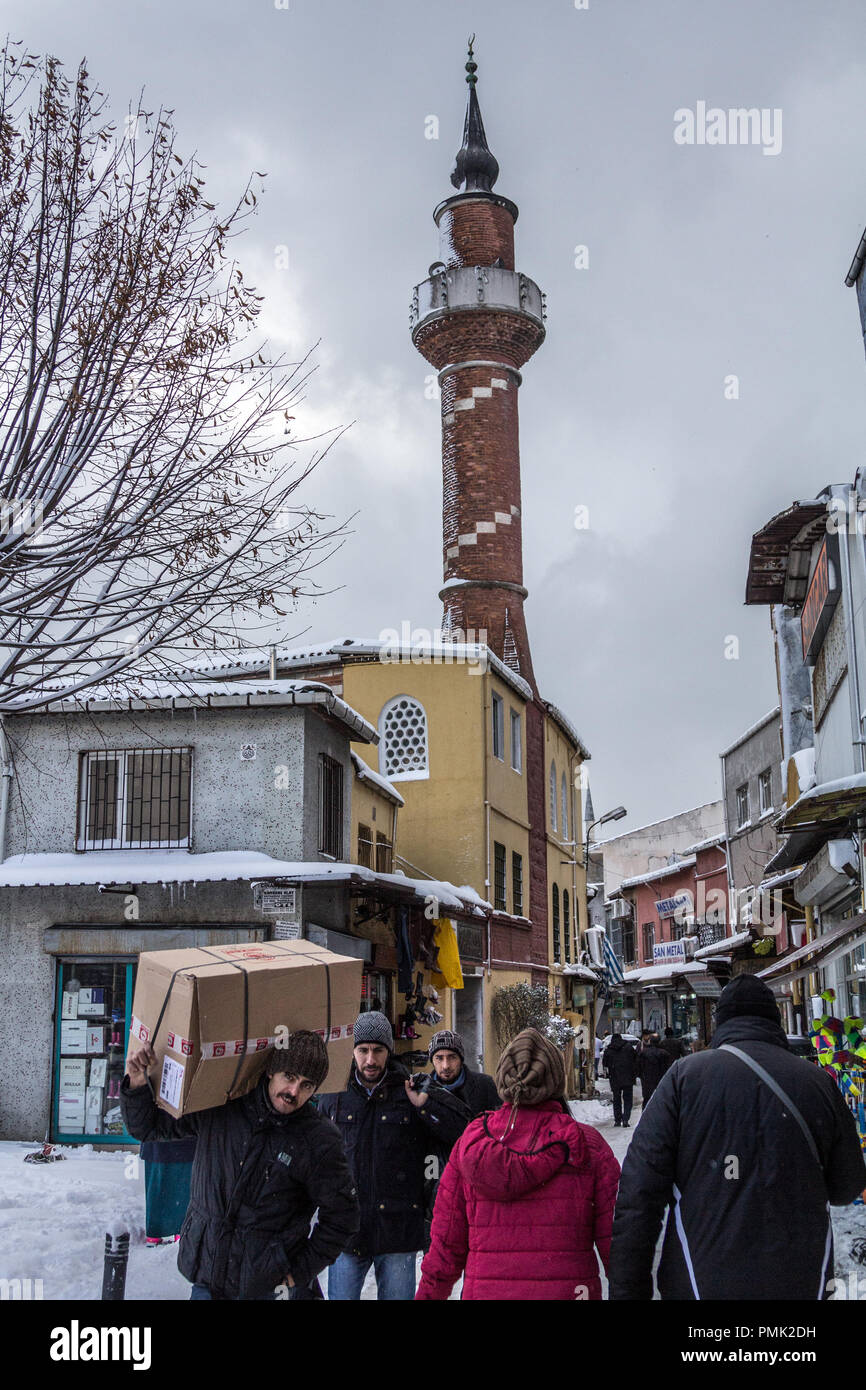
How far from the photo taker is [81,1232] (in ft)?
27.4

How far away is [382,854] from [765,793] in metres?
12.6

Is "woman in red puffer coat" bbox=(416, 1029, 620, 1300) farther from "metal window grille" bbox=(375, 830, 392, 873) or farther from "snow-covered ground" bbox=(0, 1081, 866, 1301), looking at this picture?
"metal window grille" bbox=(375, 830, 392, 873)

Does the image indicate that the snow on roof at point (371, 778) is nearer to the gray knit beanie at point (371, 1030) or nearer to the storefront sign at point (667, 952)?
the gray knit beanie at point (371, 1030)

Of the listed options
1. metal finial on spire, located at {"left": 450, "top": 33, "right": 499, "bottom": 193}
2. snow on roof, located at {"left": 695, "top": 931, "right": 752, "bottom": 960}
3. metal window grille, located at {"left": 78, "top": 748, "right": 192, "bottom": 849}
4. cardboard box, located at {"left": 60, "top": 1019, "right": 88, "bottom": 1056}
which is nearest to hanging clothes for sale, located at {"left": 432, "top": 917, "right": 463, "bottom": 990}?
metal window grille, located at {"left": 78, "top": 748, "right": 192, "bottom": 849}

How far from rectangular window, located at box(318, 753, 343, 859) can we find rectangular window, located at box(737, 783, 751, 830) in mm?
16828

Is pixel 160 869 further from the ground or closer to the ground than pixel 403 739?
closer to the ground

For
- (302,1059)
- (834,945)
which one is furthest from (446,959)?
(302,1059)

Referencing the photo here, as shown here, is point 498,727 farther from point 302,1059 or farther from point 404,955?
point 302,1059

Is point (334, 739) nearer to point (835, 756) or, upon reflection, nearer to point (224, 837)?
point (224, 837)

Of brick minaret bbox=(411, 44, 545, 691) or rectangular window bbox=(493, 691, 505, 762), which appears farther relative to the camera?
brick minaret bbox=(411, 44, 545, 691)

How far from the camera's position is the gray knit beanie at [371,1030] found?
19.3 feet

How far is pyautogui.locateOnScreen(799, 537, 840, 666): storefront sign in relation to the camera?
12.6 metres
